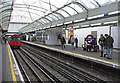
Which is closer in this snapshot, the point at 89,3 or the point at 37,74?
the point at 37,74

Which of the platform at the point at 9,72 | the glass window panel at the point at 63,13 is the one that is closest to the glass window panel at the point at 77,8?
the glass window panel at the point at 63,13

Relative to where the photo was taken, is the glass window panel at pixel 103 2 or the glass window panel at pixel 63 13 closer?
the glass window panel at pixel 103 2

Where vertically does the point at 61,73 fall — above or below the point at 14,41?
below

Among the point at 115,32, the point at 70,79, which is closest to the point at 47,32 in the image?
the point at 115,32

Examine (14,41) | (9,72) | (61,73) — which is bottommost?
(61,73)

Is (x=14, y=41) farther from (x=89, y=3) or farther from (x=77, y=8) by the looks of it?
(x=89, y=3)

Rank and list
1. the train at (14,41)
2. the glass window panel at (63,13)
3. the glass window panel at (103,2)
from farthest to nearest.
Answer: the train at (14,41) → the glass window panel at (63,13) → the glass window panel at (103,2)

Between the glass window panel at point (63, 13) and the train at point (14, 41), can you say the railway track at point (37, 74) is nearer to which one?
the glass window panel at point (63, 13)

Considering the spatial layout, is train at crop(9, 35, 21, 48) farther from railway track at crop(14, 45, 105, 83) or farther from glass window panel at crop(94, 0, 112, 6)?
glass window panel at crop(94, 0, 112, 6)

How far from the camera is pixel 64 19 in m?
17.2

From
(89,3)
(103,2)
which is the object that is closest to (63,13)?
(89,3)

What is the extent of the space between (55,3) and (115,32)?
7535mm

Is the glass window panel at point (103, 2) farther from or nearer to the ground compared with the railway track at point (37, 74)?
farther from the ground

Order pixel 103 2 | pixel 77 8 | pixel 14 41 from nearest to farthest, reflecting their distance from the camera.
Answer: pixel 103 2
pixel 77 8
pixel 14 41
